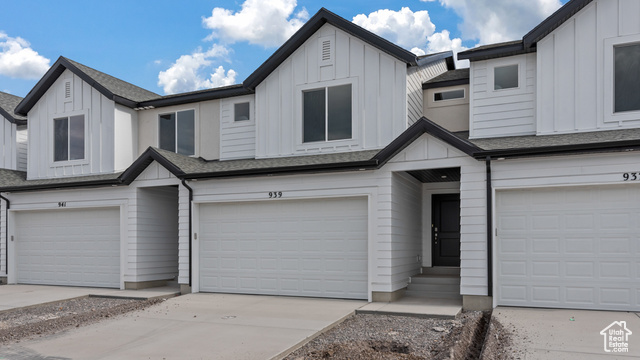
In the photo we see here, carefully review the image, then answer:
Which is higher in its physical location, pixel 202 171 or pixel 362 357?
pixel 202 171

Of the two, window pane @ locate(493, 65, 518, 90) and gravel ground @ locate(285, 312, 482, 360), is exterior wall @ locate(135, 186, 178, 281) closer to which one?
gravel ground @ locate(285, 312, 482, 360)

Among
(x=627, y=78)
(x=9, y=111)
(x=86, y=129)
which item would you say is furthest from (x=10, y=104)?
(x=627, y=78)

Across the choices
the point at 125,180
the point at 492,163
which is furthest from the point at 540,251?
the point at 125,180

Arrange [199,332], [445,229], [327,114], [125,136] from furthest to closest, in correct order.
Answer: [125,136] < [445,229] < [327,114] < [199,332]

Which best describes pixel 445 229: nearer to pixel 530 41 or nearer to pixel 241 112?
pixel 530 41

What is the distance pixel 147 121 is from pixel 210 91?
2.58 metres

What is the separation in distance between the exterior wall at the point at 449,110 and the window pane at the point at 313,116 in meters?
2.65

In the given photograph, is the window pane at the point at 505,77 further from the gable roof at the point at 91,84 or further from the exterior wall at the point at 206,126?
the gable roof at the point at 91,84

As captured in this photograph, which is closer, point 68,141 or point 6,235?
point 6,235

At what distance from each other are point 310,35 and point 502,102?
4889 millimetres

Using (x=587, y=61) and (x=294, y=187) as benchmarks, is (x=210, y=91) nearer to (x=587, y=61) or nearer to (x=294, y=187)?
(x=294, y=187)

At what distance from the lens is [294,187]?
11.7 metres

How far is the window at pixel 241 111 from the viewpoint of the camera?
14031 millimetres

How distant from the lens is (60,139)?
15617mm
